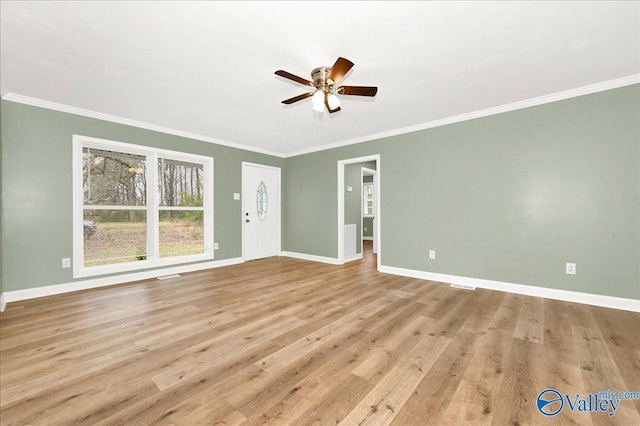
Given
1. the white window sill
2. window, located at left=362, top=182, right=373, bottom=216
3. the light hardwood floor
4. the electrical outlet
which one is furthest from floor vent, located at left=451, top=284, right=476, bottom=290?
window, located at left=362, top=182, right=373, bottom=216

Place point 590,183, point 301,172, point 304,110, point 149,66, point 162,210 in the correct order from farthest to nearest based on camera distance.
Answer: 1. point 301,172
2. point 162,210
3. point 304,110
4. point 590,183
5. point 149,66

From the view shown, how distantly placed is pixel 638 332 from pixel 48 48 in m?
5.83

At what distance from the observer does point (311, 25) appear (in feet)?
6.66

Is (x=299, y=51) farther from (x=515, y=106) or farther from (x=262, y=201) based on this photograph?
(x=262, y=201)

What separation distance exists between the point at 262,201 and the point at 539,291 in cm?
518

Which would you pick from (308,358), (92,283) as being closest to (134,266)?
(92,283)

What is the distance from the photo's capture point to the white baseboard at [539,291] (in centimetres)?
288

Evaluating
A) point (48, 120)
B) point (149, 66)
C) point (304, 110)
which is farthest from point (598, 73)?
point (48, 120)

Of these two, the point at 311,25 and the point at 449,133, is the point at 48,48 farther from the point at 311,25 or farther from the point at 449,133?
the point at 449,133

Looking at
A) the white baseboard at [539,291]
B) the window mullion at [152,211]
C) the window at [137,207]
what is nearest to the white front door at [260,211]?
the window at [137,207]

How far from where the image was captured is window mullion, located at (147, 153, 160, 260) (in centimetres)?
440

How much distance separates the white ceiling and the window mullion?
995mm

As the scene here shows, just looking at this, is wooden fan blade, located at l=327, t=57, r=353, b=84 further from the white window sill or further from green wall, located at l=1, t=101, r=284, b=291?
the white window sill

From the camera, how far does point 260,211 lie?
20.0 feet
